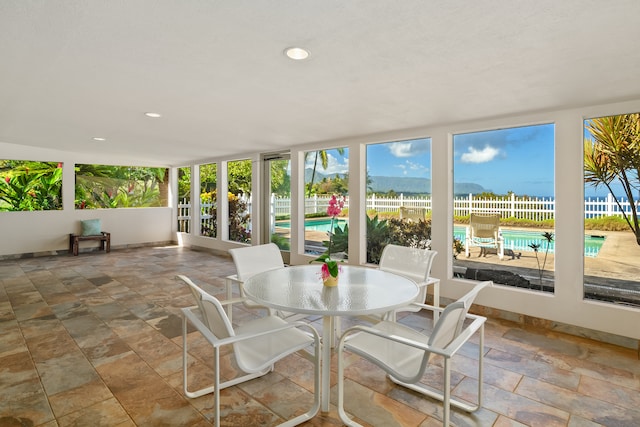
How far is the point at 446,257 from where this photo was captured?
161 inches

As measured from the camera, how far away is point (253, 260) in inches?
117

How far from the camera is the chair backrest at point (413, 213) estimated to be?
4504 millimetres

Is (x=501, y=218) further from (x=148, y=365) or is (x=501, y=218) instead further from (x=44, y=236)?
(x=44, y=236)

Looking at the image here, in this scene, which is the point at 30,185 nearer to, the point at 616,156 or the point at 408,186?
the point at 408,186

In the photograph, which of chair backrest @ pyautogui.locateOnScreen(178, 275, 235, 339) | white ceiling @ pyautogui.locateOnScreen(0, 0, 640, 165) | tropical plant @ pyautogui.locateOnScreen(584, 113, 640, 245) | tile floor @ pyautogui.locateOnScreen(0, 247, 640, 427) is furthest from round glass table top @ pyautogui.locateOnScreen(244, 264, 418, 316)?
tropical plant @ pyautogui.locateOnScreen(584, 113, 640, 245)

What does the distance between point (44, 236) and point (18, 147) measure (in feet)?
6.14

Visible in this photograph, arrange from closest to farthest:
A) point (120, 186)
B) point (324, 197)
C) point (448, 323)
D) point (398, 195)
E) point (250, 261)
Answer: point (448, 323), point (250, 261), point (398, 195), point (324, 197), point (120, 186)

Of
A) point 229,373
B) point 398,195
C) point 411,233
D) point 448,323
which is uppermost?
point 398,195

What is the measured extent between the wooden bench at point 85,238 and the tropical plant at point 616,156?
8669mm

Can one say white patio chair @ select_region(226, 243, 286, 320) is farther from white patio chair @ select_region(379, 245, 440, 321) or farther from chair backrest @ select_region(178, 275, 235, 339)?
white patio chair @ select_region(379, 245, 440, 321)

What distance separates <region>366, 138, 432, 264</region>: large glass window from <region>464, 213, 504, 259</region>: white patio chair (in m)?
0.49

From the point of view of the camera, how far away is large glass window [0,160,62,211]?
6801 mm

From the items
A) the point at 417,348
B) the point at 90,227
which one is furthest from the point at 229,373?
the point at 90,227

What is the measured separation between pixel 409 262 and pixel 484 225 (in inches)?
67.1
